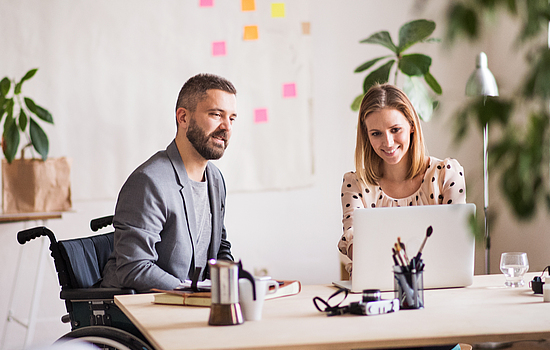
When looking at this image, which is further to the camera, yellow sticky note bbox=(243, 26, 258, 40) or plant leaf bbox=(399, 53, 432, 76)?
yellow sticky note bbox=(243, 26, 258, 40)

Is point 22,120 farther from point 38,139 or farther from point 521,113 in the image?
point 521,113

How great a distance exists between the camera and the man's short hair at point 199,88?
2.29 m

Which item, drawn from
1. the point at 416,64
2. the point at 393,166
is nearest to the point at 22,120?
the point at 393,166

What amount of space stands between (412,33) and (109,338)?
98.2 inches

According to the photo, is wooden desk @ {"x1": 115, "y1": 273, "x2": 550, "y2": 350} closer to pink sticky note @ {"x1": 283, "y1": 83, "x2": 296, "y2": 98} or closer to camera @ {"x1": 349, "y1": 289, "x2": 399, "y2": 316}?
camera @ {"x1": 349, "y1": 289, "x2": 399, "y2": 316}

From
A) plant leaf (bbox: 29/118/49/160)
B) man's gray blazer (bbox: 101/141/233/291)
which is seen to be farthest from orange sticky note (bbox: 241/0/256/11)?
man's gray blazer (bbox: 101/141/233/291)

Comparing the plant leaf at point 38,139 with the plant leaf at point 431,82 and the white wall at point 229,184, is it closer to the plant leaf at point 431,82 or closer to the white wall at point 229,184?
the white wall at point 229,184

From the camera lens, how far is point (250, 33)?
388cm

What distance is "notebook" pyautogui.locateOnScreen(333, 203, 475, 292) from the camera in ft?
5.06

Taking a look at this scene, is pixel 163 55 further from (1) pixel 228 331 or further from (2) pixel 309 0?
Result: (1) pixel 228 331

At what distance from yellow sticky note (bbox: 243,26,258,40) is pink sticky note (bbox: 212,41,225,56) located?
170mm

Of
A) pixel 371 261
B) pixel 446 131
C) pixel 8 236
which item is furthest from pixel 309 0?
pixel 446 131

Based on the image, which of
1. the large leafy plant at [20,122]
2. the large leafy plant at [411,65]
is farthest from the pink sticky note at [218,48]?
the large leafy plant at [20,122]

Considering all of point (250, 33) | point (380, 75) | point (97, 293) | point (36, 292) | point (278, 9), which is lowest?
point (36, 292)
